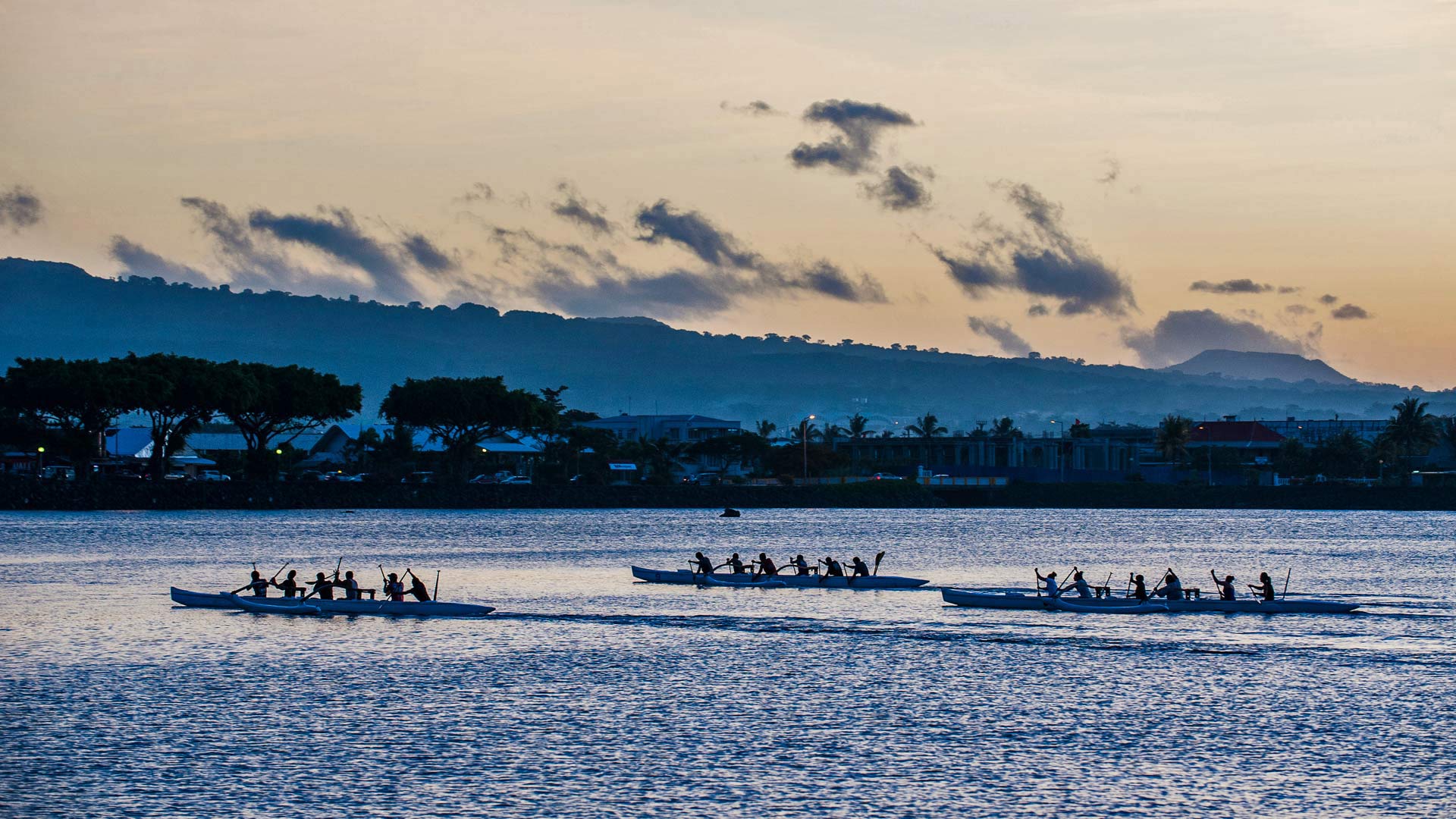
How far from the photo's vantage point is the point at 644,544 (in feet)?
376

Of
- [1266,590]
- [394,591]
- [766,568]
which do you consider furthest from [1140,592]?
[394,591]

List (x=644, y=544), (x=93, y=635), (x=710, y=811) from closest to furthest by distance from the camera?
1. (x=710, y=811)
2. (x=93, y=635)
3. (x=644, y=544)

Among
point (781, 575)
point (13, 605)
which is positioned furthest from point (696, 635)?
point (13, 605)

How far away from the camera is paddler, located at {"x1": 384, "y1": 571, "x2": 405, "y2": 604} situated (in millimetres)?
60625

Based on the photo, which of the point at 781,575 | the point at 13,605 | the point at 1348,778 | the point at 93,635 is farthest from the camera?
the point at 781,575

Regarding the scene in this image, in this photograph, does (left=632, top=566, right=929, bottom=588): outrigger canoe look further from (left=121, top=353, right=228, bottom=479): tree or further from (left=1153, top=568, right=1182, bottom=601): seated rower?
(left=121, top=353, right=228, bottom=479): tree

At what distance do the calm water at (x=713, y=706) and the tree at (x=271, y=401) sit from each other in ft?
246

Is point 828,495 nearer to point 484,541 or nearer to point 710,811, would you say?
point 484,541

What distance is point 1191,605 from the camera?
61719 mm

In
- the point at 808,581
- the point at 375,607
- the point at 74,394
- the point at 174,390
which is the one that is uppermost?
the point at 174,390

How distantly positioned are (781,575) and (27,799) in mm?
45467

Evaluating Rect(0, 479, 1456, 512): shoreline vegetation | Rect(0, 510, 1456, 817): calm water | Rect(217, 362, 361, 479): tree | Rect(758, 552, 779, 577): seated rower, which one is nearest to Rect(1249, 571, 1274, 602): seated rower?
Rect(0, 510, 1456, 817): calm water

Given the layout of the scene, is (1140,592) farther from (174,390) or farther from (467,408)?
(467,408)

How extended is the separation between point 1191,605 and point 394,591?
1218 inches
